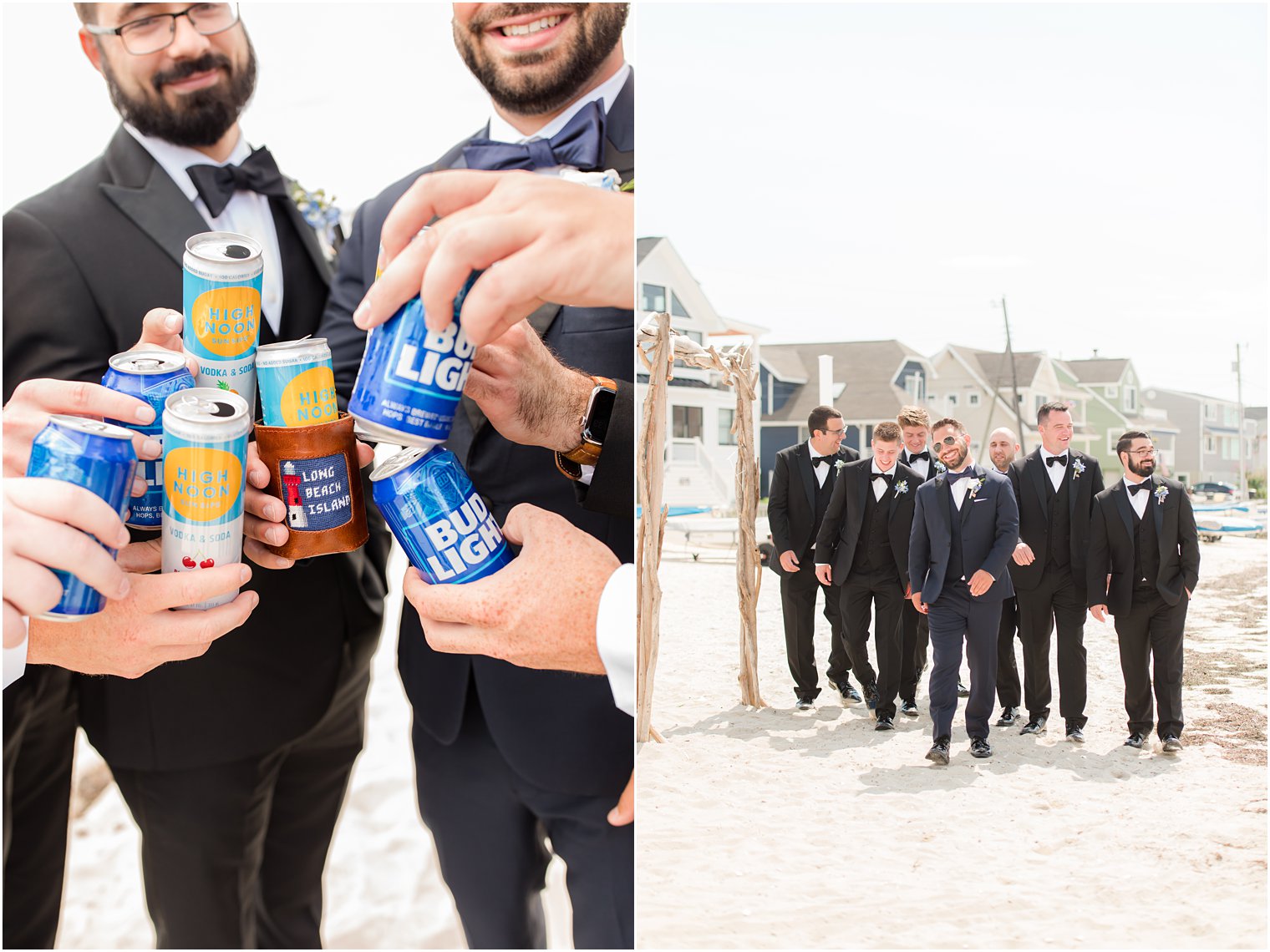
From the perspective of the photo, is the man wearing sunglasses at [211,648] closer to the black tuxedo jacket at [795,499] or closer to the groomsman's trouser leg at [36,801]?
the groomsman's trouser leg at [36,801]

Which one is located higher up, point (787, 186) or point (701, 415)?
point (787, 186)

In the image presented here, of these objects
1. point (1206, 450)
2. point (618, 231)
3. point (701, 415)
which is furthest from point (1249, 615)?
point (618, 231)

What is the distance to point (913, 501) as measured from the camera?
58.5 inches

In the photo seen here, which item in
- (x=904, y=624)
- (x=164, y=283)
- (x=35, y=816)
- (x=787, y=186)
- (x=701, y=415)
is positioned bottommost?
(x=35, y=816)

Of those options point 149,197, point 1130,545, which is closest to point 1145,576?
point 1130,545

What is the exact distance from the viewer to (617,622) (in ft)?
4.19

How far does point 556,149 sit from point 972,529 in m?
0.86

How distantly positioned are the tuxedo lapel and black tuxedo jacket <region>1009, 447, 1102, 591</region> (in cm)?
129

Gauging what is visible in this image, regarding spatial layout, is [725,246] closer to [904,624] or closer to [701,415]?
[701,415]

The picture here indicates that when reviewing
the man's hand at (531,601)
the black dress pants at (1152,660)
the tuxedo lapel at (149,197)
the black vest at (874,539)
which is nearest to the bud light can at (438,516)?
the man's hand at (531,601)

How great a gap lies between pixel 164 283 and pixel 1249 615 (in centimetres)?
170

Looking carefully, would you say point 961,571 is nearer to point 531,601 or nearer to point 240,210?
point 531,601

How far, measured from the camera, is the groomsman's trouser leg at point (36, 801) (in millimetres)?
1444

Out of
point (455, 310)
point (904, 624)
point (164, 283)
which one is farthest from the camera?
point (904, 624)
